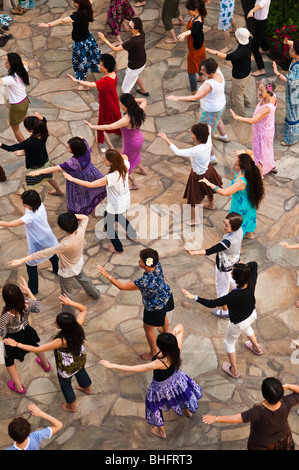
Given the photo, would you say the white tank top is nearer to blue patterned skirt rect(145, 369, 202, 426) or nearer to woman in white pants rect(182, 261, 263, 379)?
woman in white pants rect(182, 261, 263, 379)

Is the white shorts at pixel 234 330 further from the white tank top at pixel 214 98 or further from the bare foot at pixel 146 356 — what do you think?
the white tank top at pixel 214 98

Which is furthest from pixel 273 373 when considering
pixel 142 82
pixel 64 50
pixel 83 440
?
pixel 64 50

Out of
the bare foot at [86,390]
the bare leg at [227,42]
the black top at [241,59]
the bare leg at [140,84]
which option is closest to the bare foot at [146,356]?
the bare foot at [86,390]

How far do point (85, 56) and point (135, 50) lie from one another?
47.0 inches

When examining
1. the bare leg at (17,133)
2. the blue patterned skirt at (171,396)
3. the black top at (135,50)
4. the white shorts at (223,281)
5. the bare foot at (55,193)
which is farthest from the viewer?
the black top at (135,50)

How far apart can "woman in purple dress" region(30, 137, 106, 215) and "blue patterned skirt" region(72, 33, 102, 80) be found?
10.1 ft

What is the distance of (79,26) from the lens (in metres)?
10.3

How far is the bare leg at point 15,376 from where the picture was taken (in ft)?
22.0

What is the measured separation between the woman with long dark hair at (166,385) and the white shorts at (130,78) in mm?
5096

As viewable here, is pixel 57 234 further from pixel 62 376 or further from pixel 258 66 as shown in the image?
pixel 258 66

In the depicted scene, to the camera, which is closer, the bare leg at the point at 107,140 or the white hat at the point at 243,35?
the white hat at the point at 243,35

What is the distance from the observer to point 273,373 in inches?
280

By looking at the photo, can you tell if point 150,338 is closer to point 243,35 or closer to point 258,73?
point 243,35

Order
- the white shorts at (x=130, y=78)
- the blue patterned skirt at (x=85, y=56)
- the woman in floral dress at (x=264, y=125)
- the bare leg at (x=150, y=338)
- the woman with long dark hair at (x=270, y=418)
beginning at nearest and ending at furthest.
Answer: the woman with long dark hair at (x=270, y=418), the bare leg at (x=150, y=338), the woman in floral dress at (x=264, y=125), the white shorts at (x=130, y=78), the blue patterned skirt at (x=85, y=56)
